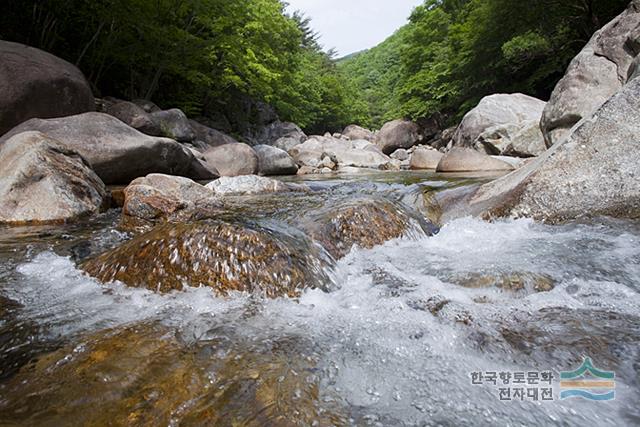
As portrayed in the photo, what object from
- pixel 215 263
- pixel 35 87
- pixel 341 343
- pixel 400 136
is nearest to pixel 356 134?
pixel 400 136

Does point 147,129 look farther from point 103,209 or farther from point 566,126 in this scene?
point 566,126

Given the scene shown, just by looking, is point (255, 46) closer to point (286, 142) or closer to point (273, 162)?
point (286, 142)

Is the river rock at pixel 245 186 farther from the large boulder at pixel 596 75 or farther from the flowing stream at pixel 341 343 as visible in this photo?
the large boulder at pixel 596 75

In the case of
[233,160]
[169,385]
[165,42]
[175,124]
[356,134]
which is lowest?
[169,385]

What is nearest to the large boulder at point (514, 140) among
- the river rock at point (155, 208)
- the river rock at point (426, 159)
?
the river rock at point (426, 159)

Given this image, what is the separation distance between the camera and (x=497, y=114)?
12867 millimetres

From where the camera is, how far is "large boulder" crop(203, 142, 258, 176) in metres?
10.6

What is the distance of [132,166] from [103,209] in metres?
2.16

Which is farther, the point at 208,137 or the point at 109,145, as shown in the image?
the point at 208,137

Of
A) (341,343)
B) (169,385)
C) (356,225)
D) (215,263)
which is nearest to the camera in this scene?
(169,385)

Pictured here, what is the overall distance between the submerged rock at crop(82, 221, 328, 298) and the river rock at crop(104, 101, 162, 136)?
27.9 feet

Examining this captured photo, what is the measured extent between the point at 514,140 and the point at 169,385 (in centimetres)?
1190

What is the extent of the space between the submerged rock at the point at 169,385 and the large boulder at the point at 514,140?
433 inches

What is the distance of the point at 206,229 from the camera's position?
2.55m
